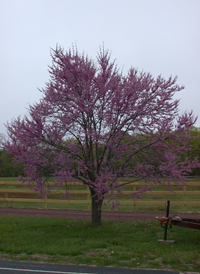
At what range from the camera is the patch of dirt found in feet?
43.4

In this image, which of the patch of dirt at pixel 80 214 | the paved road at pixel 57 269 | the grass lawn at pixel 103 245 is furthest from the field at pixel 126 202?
the paved road at pixel 57 269

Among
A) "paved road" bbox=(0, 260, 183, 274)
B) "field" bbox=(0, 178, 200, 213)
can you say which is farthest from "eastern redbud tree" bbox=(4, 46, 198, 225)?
"paved road" bbox=(0, 260, 183, 274)

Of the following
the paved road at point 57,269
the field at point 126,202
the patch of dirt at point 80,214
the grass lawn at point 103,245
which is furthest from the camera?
the field at point 126,202

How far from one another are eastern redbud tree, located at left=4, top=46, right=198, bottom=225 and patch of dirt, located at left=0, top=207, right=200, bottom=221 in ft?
8.57

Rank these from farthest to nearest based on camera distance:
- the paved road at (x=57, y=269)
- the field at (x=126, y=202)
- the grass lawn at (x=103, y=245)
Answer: the field at (x=126, y=202) → the grass lawn at (x=103, y=245) → the paved road at (x=57, y=269)

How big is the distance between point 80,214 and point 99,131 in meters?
5.74

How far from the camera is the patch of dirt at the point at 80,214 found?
13.2 metres

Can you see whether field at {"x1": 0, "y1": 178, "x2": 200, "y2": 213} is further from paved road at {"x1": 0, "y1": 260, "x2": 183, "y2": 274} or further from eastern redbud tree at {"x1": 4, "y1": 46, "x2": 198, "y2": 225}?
paved road at {"x1": 0, "y1": 260, "x2": 183, "y2": 274}

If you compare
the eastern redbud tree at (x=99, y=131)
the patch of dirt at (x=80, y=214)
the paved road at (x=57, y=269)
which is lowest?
the patch of dirt at (x=80, y=214)

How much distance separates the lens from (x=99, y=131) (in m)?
10.2

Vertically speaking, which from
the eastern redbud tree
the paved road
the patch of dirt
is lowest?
the patch of dirt

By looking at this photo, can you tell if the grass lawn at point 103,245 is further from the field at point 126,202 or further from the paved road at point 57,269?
the field at point 126,202

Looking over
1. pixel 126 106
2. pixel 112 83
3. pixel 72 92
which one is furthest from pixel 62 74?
pixel 126 106

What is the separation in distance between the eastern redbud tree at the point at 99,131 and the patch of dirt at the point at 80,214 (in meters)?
2.61
